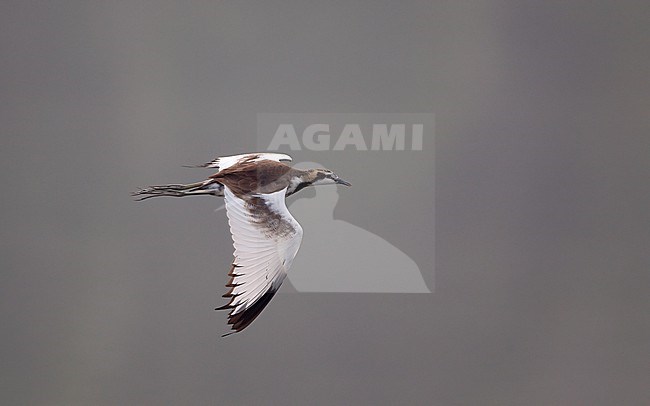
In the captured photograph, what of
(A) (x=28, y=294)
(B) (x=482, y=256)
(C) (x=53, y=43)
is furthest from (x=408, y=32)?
(A) (x=28, y=294)

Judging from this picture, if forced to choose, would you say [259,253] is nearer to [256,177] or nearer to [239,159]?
[256,177]

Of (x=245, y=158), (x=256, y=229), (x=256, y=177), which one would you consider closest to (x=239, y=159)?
(x=245, y=158)

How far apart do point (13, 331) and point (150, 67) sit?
30.4 inches

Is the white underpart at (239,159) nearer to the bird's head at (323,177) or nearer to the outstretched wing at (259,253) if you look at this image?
the bird's head at (323,177)

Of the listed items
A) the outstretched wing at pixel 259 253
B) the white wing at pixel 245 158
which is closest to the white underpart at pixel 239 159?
the white wing at pixel 245 158

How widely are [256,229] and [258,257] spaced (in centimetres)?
6

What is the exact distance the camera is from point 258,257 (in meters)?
1.32

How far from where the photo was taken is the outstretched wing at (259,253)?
52.1 inches

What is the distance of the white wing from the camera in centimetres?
151

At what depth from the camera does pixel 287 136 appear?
1625 mm

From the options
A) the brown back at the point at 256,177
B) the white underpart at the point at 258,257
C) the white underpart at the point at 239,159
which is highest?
the white underpart at the point at 239,159

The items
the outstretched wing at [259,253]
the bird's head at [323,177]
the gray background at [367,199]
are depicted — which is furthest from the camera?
the gray background at [367,199]

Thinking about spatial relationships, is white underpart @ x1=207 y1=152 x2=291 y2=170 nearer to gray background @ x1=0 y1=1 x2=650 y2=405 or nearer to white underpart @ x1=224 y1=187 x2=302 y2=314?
gray background @ x1=0 y1=1 x2=650 y2=405

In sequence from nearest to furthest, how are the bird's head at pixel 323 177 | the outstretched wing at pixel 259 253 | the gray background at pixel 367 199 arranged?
the outstretched wing at pixel 259 253, the bird's head at pixel 323 177, the gray background at pixel 367 199
